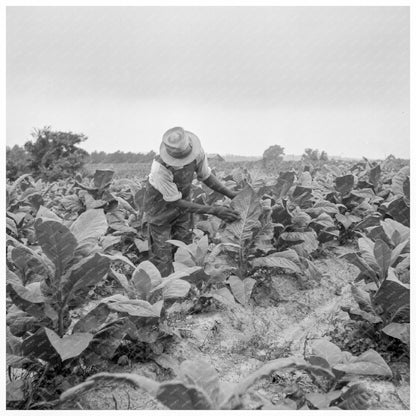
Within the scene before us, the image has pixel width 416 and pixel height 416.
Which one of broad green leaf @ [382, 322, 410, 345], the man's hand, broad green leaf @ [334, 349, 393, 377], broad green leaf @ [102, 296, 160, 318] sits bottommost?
broad green leaf @ [382, 322, 410, 345]

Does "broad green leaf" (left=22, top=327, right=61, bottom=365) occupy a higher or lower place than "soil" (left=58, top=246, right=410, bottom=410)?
higher

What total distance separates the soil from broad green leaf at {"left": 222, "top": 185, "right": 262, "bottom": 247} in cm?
60

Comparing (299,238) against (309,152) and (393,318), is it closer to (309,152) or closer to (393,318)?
(393,318)

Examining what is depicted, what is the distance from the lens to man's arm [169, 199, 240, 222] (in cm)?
381

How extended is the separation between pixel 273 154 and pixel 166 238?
23.9 meters

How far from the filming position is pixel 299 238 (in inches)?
173

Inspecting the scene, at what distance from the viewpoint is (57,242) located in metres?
2.17

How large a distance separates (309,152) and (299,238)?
23.7 metres

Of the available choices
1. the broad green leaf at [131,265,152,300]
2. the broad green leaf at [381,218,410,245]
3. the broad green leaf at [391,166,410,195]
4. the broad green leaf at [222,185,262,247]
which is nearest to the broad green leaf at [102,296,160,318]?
the broad green leaf at [131,265,152,300]

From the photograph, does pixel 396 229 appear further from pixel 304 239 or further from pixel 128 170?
pixel 128 170

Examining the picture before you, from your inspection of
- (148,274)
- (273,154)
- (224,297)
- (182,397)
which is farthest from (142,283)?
(273,154)

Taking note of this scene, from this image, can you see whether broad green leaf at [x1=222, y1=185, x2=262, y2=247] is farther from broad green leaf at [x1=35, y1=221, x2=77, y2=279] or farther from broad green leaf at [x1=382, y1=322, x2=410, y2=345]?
broad green leaf at [x1=35, y1=221, x2=77, y2=279]

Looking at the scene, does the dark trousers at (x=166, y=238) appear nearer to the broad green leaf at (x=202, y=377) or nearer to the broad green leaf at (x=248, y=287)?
the broad green leaf at (x=248, y=287)

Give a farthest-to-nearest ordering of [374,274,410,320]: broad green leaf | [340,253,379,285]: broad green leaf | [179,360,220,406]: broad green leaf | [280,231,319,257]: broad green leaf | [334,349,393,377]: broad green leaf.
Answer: [280,231,319,257]: broad green leaf < [340,253,379,285]: broad green leaf < [374,274,410,320]: broad green leaf < [334,349,393,377]: broad green leaf < [179,360,220,406]: broad green leaf
